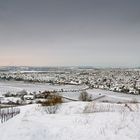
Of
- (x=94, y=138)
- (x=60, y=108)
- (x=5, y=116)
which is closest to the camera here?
(x=94, y=138)

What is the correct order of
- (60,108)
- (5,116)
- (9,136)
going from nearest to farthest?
1. (9,136)
2. (5,116)
3. (60,108)

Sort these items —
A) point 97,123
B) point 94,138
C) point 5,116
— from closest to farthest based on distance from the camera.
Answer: point 94,138 < point 97,123 < point 5,116

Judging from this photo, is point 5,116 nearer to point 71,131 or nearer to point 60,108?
point 60,108

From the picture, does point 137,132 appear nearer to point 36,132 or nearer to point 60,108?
point 36,132

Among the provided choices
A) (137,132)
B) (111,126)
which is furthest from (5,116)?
(137,132)

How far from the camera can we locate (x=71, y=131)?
19.3 ft

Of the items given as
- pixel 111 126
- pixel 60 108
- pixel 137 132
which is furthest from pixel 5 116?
pixel 137 132

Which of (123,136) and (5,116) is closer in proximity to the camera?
(123,136)

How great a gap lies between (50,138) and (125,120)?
1990mm

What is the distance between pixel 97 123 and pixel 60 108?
14.6 ft

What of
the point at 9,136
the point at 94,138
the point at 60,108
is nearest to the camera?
the point at 94,138

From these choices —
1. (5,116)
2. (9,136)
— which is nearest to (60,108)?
(5,116)

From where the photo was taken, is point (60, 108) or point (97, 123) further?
point (60, 108)

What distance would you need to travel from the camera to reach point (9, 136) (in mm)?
5961
